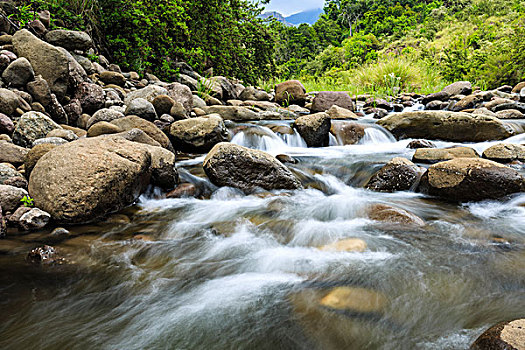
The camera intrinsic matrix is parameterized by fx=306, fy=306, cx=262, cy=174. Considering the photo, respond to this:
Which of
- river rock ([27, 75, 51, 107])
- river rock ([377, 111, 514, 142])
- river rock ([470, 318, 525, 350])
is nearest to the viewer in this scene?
river rock ([470, 318, 525, 350])

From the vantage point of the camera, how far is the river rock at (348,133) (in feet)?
23.3

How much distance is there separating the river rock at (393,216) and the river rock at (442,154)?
2018mm

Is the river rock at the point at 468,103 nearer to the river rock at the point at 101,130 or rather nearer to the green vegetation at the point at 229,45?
the green vegetation at the point at 229,45

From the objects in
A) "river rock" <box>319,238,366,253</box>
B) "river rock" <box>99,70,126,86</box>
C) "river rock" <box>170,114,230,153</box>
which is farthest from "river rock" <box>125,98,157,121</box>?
"river rock" <box>319,238,366,253</box>

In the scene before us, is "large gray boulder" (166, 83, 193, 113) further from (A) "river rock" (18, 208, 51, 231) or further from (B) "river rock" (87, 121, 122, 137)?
(A) "river rock" (18, 208, 51, 231)

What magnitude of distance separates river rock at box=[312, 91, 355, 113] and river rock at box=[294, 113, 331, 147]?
3.07 m

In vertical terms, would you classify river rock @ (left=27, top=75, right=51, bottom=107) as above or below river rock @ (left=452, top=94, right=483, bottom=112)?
above

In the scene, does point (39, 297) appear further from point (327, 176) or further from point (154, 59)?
point (154, 59)

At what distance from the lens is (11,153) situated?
3990mm

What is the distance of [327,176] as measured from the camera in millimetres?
4965

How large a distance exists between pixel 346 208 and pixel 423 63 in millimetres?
18117

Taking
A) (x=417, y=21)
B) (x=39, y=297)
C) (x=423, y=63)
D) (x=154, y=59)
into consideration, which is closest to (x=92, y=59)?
(x=154, y=59)

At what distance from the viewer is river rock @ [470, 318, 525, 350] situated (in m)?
1.22

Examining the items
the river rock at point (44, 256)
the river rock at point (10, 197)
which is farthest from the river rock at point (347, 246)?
the river rock at point (10, 197)
